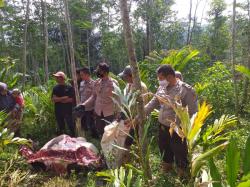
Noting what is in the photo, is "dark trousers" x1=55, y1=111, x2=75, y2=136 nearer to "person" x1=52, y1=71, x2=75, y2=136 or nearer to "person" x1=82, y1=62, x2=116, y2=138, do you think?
"person" x1=52, y1=71, x2=75, y2=136

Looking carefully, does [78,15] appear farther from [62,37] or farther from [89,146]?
[89,146]

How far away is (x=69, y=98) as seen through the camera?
6.81 meters

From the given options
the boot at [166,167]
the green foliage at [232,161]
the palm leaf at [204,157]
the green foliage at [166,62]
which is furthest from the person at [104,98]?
the green foliage at [232,161]

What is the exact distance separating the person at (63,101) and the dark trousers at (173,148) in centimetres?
277

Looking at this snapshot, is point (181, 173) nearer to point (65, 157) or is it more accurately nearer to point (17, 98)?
point (65, 157)

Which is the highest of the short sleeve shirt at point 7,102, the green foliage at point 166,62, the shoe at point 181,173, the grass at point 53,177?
the green foliage at point 166,62

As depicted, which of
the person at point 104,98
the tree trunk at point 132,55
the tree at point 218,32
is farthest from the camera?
the tree at point 218,32

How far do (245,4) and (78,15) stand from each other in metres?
11.6

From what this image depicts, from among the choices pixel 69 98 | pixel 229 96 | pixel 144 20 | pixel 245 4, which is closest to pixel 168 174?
pixel 69 98

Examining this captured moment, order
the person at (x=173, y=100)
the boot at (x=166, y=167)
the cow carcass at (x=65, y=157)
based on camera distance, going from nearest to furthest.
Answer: the person at (x=173, y=100) < the boot at (x=166, y=167) < the cow carcass at (x=65, y=157)

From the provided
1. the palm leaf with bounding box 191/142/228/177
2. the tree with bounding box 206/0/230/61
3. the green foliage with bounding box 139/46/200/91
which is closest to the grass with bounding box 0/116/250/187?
the palm leaf with bounding box 191/142/228/177

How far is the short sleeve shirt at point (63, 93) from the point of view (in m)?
6.77

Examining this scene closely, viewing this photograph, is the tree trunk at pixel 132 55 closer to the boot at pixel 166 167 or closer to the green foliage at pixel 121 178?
the green foliage at pixel 121 178

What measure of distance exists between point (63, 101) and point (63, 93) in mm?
144
